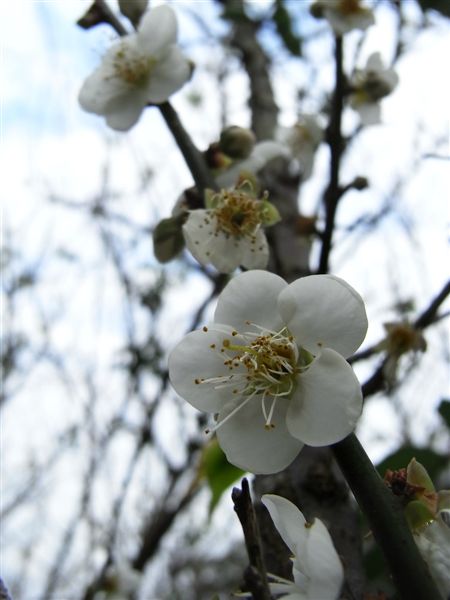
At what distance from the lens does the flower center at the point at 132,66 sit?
108cm

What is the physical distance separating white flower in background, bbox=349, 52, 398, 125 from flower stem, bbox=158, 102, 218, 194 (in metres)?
0.57

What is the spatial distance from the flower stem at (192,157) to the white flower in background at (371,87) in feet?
1.86

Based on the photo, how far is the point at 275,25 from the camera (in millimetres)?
2189

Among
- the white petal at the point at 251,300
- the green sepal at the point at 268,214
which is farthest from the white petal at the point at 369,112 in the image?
A: the white petal at the point at 251,300

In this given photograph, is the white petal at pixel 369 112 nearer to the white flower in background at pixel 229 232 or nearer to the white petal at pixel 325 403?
the white flower in background at pixel 229 232

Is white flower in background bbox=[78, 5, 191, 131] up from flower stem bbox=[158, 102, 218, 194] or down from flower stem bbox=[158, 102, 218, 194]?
up

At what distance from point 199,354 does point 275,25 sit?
1.87 meters

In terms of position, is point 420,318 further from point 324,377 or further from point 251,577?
point 251,577

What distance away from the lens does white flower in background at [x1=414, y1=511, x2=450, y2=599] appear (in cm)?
49

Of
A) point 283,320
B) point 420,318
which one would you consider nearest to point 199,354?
point 283,320

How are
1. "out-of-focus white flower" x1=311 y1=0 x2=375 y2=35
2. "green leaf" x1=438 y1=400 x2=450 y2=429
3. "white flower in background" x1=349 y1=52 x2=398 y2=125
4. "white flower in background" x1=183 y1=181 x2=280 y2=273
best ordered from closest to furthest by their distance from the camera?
"white flower in background" x1=183 y1=181 x2=280 y2=273 < "green leaf" x1=438 y1=400 x2=450 y2=429 < "out-of-focus white flower" x1=311 y1=0 x2=375 y2=35 < "white flower in background" x1=349 y1=52 x2=398 y2=125

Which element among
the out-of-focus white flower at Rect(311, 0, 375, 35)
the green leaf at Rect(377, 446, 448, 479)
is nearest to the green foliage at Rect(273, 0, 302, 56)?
the out-of-focus white flower at Rect(311, 0, 375, 35)

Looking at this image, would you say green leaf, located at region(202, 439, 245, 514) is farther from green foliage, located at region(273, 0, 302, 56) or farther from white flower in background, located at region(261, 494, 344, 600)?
green foliage, located at region(273, 0, 302, 56)

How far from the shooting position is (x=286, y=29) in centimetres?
215
